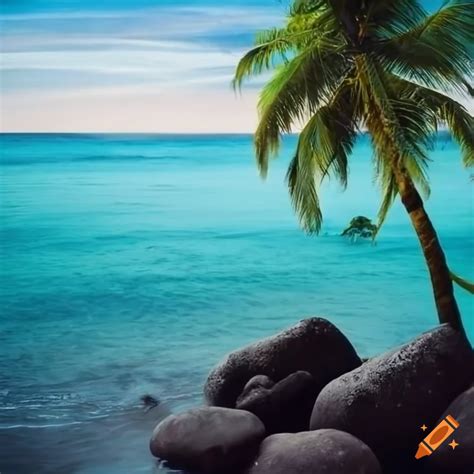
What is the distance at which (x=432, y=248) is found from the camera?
4.06m

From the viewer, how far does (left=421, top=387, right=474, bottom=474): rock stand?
3629 mm

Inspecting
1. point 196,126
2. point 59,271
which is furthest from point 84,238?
point 196,126

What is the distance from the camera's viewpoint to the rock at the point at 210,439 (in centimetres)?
367

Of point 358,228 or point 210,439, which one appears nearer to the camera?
point 210,439

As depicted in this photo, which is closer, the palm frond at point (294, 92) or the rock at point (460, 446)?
the rock at point (460, 446)

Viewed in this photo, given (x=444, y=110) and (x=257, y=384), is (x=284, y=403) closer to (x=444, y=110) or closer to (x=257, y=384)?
(x=257, y=384)

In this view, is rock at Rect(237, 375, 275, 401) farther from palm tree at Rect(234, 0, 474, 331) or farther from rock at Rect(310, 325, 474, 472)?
palm tree at Rect(234, 0, 474, 331)

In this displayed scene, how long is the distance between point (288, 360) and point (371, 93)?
1.36 meters

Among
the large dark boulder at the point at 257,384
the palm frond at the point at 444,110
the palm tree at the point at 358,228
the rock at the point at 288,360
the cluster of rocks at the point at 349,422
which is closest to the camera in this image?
the cluster of rocks at the point at 349,422

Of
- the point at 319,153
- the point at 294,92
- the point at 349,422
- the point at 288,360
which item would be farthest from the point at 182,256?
the point at 349,422

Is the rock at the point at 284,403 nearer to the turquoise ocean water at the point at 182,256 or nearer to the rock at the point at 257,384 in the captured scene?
the rock at the point at 257,384

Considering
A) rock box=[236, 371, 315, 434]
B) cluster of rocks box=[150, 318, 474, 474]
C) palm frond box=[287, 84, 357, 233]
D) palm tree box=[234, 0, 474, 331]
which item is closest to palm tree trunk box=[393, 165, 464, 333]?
palm tree box=[234, 0, 474, 331]

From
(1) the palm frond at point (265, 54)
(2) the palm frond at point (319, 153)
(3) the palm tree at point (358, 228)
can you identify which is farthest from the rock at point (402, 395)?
(1) the palm frond at point (265, 54)

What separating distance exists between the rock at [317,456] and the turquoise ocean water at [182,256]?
0.99m
